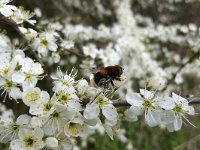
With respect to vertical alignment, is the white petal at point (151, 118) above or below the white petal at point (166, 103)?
below

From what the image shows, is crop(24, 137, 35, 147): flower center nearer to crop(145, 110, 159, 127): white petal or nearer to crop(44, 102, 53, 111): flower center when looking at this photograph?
crop(44, 102, 53, 111): flower center

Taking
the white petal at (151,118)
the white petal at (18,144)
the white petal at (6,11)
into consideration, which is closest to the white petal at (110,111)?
the white petal at (151,118)

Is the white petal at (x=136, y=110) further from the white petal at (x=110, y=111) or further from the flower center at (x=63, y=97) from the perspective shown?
the flower center at (x=63, y=97)

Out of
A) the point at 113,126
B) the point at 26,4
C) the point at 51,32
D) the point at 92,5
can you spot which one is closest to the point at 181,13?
the point at 92,5

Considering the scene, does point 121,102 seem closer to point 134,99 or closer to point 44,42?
point 134,99

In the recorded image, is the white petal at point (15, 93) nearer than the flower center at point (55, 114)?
No

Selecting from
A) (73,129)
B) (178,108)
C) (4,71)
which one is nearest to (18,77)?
(4,71)

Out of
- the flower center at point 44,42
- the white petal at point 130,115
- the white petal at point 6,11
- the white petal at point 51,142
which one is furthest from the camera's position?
the flower center at point 44,42

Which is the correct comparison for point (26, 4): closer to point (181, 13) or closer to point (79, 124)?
point (181, 13)
